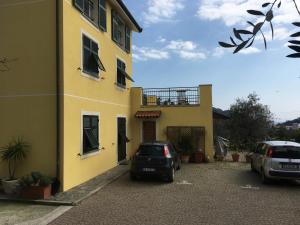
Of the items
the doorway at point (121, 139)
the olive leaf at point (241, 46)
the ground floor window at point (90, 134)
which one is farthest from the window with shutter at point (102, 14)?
the olive leaf at point (241, 46)

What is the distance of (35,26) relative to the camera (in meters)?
11.2

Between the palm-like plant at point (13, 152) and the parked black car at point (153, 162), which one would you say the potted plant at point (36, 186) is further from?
the parked black car at point (153, 162)

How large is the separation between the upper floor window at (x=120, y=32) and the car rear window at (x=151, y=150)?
6.55 m

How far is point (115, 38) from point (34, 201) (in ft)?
33.5

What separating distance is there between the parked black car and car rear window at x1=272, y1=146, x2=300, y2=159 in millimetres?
→ 3973

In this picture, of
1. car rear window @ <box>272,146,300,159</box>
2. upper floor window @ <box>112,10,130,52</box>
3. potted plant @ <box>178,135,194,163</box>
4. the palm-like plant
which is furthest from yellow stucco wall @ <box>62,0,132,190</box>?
car rear window @ <box>272,146,300,159</box>

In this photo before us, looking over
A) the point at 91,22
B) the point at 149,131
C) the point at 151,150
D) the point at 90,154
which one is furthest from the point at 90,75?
the point at 149,131

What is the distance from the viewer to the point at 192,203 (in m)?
9.70

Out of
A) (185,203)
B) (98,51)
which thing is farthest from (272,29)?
(98,51)

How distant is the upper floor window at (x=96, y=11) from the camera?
13.4 meters

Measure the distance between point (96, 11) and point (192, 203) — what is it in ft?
30.1

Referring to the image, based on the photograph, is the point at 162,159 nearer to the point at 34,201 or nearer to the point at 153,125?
the point at 34,201

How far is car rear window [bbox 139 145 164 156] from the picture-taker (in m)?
13.2

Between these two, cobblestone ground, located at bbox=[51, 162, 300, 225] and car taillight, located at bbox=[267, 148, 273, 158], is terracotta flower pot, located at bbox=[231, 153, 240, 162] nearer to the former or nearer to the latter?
cobblestone ground, located at bbox=[51, 162, 300, 225]
